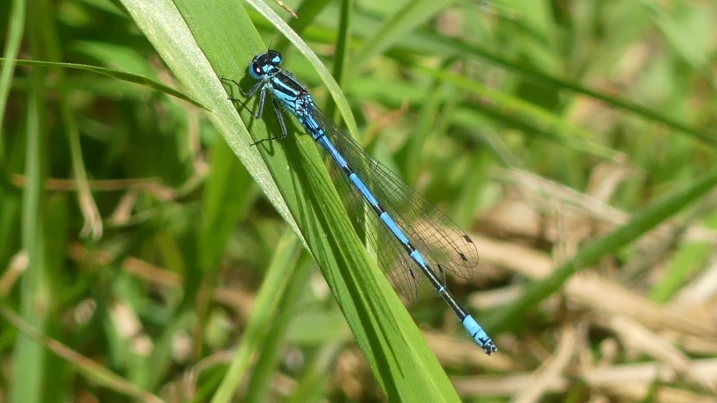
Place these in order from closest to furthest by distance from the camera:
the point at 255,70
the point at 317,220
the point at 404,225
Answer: the point at 317,220
the point at 255,70
the point at 404,225

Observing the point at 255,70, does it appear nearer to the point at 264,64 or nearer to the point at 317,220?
the point at 264,64

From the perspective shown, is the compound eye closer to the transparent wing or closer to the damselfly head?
the damselfly head

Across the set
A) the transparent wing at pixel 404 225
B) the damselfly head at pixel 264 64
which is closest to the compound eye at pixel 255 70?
the damselfly head at pixel 264 64

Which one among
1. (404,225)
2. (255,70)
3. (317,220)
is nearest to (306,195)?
(317,220)

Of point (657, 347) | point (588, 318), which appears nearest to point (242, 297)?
point (588, 318)

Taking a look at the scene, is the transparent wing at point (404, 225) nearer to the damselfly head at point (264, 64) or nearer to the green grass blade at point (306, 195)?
the damselfly head at point (264, 64)

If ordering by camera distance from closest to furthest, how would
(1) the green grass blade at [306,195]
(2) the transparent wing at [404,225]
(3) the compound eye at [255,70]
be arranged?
1. (1) the green grass blade at [306,195]
2. (3) the compound eye at [255,70]
3. (2) the transparent wing at [404,225]

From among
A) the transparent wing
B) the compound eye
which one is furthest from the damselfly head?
the transparent wing

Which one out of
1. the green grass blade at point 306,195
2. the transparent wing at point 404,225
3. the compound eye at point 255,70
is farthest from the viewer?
the transparent wing at point 404,225

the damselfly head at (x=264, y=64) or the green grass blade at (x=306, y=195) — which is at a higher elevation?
the damselfly head at (x=264, y=64)

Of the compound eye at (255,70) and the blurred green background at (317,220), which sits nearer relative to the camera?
the blurred green background at (317,220)
